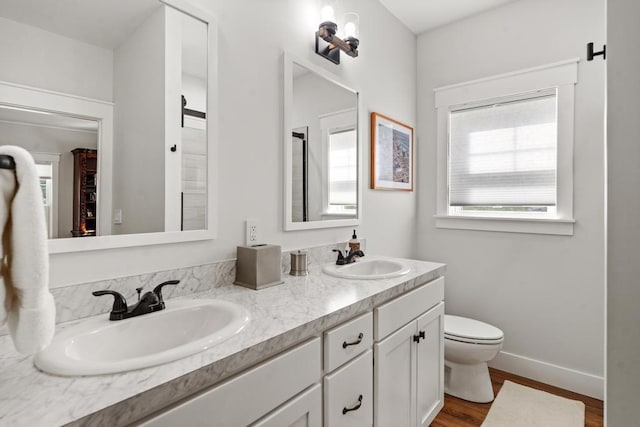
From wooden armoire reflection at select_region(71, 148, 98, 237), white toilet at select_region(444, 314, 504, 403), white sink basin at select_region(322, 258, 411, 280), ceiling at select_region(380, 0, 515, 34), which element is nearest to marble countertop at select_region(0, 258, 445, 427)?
wooden armoire reflection at select_region(71, 148, 98, 237)

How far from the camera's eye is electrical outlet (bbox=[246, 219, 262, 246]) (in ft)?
4.94

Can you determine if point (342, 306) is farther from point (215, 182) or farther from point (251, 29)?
point (251, 29)

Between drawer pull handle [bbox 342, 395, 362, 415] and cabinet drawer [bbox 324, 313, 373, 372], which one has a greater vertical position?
cabinet drawer [bbox 324, 313, 373, 372]

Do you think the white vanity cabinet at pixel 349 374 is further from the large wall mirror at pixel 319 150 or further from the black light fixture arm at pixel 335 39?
the black light fixture arm at pixel 335 39

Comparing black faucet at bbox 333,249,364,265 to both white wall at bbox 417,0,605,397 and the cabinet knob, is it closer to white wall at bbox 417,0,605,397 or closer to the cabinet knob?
the cabinet knob

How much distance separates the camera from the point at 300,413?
955 millimetres

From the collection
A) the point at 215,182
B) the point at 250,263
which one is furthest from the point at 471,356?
the point at 215,182

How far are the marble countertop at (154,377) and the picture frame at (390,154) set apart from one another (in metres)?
1.35

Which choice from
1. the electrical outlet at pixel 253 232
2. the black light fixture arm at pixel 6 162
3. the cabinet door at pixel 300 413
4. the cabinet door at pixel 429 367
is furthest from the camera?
the cabinet door at pixel 429 367

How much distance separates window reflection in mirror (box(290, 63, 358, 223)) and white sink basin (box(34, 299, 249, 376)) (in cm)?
75

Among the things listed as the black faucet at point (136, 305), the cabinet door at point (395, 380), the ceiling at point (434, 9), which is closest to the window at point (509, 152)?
the ceiling at point (434, 9)

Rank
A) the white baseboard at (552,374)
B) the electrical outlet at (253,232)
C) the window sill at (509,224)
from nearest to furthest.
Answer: the electrical outlet at (253,232) < the white baseboard at (552,374) < the window sill at (509,224)

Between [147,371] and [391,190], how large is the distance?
210 cm

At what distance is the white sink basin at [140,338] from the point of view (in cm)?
70
